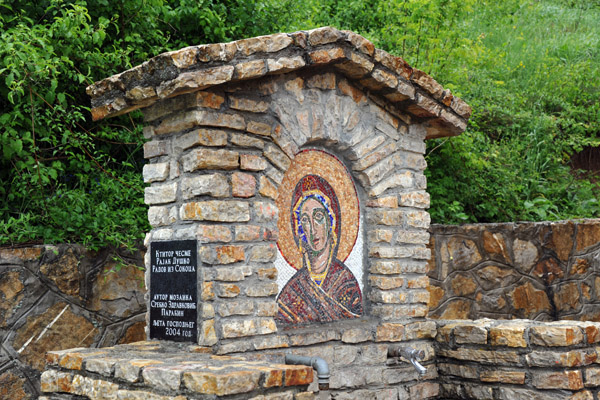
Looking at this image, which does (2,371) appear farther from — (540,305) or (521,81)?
(521,81)

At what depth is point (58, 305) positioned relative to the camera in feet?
16.1

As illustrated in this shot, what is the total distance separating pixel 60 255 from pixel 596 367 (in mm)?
4104

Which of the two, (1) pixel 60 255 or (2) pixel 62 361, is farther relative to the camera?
(1) pixel 60 255

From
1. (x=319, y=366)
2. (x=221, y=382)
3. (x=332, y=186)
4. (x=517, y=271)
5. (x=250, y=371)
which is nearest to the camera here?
(x=221, y=382)

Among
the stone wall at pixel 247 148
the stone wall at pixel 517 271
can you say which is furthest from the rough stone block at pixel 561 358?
the stone wall at pixel 517 271

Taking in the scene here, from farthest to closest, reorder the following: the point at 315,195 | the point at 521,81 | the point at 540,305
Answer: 1. the point at 521,81
2. the point at 540,305
3. the point at 315,195

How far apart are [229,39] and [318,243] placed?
326cm

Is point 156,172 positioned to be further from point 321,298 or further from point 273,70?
point 321,298

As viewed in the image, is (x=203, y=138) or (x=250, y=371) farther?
(x=203, y=138)

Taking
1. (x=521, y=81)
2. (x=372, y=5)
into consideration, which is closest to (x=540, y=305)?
(x=521, y=81)

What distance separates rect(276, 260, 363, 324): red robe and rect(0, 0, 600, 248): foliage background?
151cm

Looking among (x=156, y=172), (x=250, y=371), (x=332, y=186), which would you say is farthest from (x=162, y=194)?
(x=250, y=371)

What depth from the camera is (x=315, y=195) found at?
4.73m

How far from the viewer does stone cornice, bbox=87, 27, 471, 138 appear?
12.3 feet
